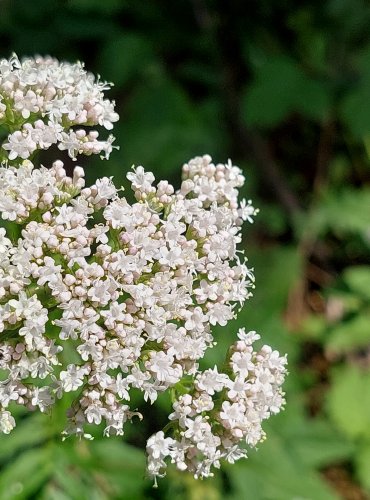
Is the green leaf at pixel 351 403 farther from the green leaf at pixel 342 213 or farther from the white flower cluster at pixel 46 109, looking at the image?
the white flower cluster at pixel 46 109

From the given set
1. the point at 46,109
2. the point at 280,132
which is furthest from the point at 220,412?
the point at 280,132

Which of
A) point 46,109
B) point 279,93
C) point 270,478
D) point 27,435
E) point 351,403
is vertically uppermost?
point 279,93

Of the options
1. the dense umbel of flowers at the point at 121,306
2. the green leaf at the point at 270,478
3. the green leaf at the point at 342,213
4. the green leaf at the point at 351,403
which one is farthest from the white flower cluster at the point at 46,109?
the green leaf at the point at 351,403

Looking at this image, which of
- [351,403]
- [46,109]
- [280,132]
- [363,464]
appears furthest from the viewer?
[280,132]

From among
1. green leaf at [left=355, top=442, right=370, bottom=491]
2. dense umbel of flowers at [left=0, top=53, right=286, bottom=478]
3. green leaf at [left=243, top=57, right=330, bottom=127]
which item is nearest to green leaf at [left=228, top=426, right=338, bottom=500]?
dense umbel of flowers at [left=0, top=53, right=286, bottom=478]

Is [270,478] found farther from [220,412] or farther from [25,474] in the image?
[220,412]

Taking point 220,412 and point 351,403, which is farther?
point 351,403
